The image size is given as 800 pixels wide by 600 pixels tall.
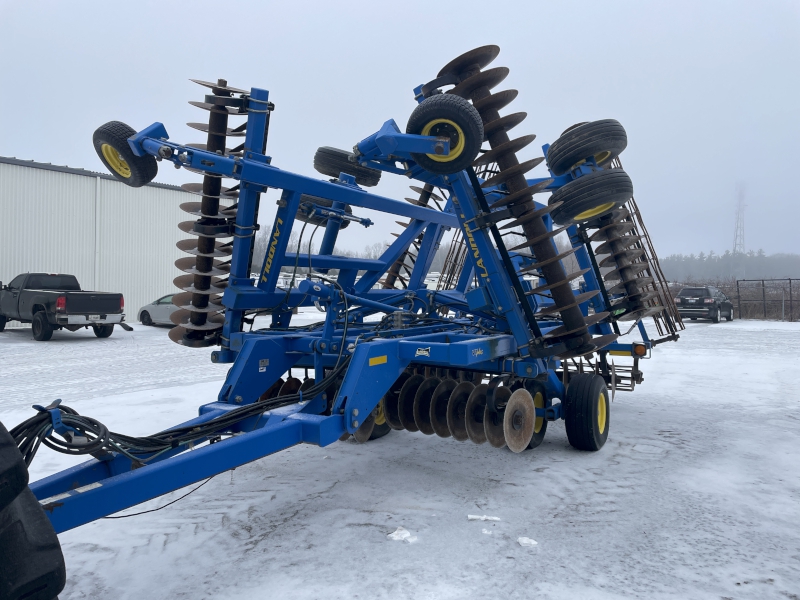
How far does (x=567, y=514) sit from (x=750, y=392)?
6088mm

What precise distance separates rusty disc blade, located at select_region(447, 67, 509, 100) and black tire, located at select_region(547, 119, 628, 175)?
4.90 feet

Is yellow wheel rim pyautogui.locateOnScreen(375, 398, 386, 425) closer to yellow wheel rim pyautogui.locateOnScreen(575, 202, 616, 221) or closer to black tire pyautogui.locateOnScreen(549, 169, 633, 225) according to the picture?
black tire pyautogui.locateOnScreen(549, 169, 633, 225)

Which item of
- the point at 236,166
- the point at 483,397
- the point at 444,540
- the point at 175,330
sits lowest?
the point at 444,540

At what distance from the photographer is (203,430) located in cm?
348

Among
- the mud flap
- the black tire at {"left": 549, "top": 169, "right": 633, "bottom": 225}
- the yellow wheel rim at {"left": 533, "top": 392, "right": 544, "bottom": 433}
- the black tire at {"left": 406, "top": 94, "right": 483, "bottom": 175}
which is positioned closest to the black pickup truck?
the yellow wheel rim at {"left": 533, "top": 392, "right": 544, "bottom": 433}

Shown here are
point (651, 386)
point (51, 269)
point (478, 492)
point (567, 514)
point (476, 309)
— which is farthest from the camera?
point (51, 269)

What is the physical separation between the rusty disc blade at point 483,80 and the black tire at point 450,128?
528 millimetres

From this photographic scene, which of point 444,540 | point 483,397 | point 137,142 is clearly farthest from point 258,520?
point 137,142

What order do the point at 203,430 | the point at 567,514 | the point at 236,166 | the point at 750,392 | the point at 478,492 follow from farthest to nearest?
the point at 750,392
the point at 236,166
the point at 478,492
the point at 567,514
the point at 203,430

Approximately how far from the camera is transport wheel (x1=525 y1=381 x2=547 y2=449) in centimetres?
550

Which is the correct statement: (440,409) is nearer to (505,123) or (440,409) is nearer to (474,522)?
(474,522)

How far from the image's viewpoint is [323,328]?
17.1 feet

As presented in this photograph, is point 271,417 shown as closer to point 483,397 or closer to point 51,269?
point 483,397

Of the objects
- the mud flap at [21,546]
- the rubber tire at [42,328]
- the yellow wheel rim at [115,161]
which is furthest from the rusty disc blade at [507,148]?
the rubber tire at [42,328]
